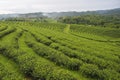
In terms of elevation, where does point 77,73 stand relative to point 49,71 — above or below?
below

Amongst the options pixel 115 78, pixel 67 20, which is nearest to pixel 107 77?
pixel 115 78

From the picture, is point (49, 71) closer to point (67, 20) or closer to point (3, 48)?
point (3, 48)

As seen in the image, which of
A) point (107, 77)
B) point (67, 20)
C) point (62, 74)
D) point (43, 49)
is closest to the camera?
point (62, 74)

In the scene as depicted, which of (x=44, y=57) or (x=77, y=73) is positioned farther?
(x=44, y=57)

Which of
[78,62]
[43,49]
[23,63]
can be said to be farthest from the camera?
[43,49]

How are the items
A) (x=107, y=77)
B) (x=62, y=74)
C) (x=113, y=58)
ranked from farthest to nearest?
(x=113, y=58) → (x=107, y=77) → (x=62, y=74)

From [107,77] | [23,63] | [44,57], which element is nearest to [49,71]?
[23,63]

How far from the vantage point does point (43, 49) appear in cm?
4453

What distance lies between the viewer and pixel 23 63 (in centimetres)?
3325

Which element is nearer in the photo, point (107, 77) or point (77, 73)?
point (107, 77)

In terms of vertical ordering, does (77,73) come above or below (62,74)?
below

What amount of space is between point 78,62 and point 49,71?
8997 mm

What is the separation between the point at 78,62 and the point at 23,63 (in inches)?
398

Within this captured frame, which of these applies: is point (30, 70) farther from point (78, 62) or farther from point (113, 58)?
point (113, 58)
